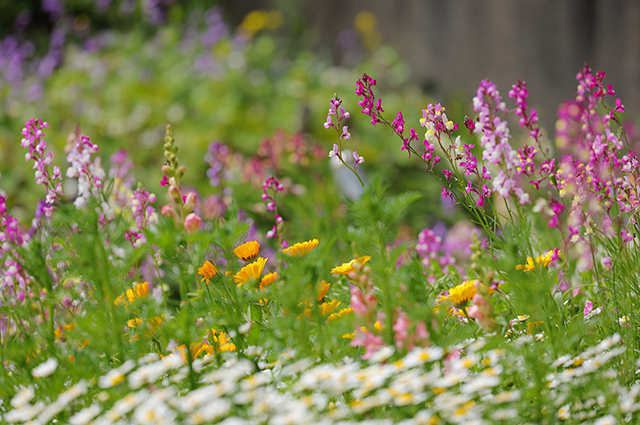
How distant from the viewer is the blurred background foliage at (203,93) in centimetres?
375

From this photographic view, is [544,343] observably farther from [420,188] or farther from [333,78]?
[333,78]

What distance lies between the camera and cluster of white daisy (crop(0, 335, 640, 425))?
3.07ft

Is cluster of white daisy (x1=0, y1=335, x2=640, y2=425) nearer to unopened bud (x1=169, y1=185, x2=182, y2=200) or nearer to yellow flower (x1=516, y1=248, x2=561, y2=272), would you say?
yellow flower (x1=516, y1=248, x2=561, y2=272)

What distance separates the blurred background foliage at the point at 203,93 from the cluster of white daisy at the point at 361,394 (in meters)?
1.21

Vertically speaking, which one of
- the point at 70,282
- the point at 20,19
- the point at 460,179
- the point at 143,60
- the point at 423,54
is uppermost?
the point at 20,19

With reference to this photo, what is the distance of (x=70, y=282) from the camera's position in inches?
65.8

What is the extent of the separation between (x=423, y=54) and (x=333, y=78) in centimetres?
80

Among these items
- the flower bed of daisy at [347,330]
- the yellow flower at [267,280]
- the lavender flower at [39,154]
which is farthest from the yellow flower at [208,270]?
the lavender flower at [39,154]

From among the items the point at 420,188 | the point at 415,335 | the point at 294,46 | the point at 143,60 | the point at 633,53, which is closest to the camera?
the point at 415,335

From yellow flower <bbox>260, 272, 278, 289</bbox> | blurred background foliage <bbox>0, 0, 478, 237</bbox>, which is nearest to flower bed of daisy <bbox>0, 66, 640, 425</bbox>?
yellow flower <bbox>260, 272, 278, 289</bbox>

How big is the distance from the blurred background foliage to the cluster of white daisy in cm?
121

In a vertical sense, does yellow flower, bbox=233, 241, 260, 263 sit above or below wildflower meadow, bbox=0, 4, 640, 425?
above

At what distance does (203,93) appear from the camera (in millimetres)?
4684

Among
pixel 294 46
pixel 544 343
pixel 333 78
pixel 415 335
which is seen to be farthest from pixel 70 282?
pixel 294 46
